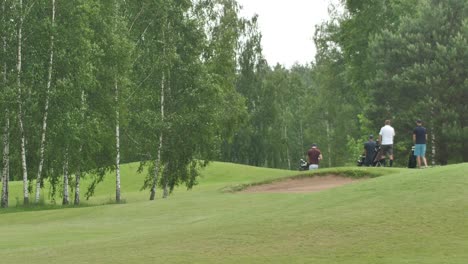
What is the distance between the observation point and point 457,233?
15.7 metres

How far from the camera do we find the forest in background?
38719 mm

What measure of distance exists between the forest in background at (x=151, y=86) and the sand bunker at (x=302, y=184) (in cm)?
1070

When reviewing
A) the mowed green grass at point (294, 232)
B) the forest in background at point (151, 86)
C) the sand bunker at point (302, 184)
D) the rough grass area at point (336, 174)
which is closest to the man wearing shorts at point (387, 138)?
the rough grass area at point (336, 174)

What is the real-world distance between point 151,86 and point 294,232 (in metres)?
31.4

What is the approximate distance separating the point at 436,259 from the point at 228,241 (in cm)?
508

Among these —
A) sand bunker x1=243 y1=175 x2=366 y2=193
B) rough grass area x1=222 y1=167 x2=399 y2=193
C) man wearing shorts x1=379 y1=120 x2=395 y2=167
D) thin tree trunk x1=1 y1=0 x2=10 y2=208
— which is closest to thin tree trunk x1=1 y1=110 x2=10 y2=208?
thin tree trunk x1=1 y1=0 x2=10 y2=208

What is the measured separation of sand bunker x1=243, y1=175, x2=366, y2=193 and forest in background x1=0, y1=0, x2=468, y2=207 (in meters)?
10.7

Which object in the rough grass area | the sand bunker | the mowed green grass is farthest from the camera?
the rough grass area

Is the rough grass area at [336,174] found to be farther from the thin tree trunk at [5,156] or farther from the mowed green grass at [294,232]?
the thin tree trunk at [5,156]

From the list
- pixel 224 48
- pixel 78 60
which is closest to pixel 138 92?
pixel 78 60

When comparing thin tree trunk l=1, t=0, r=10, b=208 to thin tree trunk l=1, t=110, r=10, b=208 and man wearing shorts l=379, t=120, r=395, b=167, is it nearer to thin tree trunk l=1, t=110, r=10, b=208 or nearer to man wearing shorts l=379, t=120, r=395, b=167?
thin tree trunk l=1, t=110, r=10, b=208

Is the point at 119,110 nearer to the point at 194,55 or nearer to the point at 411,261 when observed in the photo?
the point at 194,55

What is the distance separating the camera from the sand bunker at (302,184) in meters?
31.9

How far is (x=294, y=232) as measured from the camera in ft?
55.6
